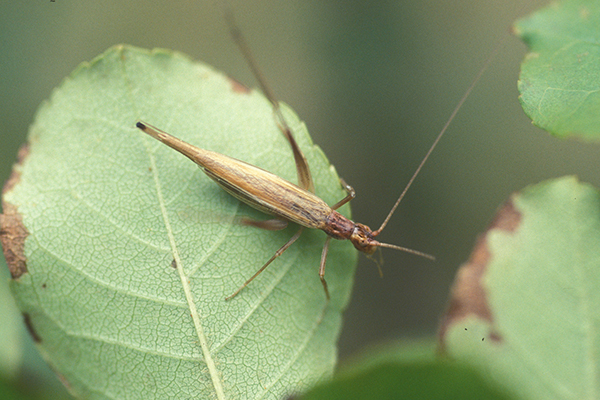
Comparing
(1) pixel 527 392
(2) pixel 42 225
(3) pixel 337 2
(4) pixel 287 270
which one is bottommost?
(2) pixel 42 225

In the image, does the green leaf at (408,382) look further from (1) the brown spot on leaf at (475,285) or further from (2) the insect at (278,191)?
(2) the insect at (278,191)

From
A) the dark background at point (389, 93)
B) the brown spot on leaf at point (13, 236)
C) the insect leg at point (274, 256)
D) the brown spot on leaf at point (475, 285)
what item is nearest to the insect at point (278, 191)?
the insect leg at point (274, 256)

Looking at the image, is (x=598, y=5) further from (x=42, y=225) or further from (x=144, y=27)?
(x=144, y=27)

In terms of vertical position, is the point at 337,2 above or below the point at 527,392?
above

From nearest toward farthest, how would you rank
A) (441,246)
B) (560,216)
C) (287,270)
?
1. (560,216)
2. (287,270)
3. (441,246)

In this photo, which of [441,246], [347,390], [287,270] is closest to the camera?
[347,390]

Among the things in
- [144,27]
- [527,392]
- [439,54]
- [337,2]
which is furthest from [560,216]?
[144,27]

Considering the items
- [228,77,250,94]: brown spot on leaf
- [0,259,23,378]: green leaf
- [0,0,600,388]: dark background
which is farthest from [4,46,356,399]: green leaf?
[0,0,600,388]: dark background

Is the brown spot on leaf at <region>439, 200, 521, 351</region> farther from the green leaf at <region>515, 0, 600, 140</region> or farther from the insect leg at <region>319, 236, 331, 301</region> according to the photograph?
the insect leg at <region>319, 236, 331, 301</region>
